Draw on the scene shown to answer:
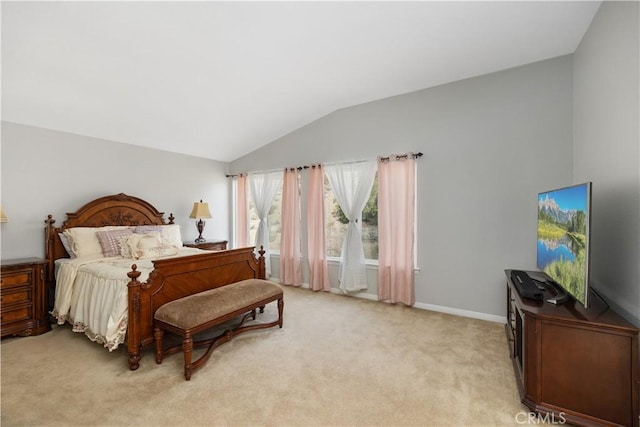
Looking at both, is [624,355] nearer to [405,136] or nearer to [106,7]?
[405,136]

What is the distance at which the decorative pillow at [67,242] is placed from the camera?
3.26m

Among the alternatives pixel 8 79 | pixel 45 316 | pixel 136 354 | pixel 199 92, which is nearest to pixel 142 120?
pixel 199 92

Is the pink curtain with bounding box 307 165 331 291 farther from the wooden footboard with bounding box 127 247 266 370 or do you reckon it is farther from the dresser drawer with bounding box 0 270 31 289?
the dresser drawer with bounding box 0 270 31 289

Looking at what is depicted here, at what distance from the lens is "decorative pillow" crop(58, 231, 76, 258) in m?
3.26

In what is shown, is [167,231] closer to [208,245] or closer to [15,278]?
[208,245]

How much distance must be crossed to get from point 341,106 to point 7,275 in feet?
13.6

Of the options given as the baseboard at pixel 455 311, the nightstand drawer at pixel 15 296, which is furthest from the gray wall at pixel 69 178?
the baseboard at pixel 455 311

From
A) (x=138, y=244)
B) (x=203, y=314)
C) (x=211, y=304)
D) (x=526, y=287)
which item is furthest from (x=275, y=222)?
(x=526, y=287)

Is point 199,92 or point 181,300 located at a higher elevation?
point 199,92

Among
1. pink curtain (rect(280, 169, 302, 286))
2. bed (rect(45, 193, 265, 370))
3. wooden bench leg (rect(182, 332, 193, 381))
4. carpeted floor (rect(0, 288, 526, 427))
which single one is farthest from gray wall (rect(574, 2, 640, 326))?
pink curtain (rect(280, 169, 302, 286))

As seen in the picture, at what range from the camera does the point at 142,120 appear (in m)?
3.56

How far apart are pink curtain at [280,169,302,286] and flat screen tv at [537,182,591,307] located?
3112 mm

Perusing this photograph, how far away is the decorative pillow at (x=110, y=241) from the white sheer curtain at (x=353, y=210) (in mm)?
2836

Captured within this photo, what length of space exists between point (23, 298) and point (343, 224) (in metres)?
3.64
